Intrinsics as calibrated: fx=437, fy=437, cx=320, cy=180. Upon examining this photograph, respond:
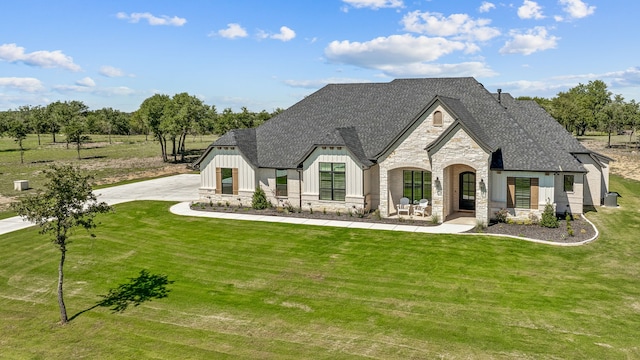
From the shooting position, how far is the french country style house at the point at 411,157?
2508 centimetres

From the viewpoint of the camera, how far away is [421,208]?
26875mm

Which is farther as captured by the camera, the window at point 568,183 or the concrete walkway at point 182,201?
the window at point 568,183

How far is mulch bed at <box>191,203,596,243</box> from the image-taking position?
2252cm

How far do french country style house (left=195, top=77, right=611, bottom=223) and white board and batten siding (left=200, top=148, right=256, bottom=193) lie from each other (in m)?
0.07

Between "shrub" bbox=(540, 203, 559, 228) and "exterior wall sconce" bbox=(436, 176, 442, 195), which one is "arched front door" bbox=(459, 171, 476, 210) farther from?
"shrub" bbox=(540, 203, 559, 228)

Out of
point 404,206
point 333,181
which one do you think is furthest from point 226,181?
point 404,206

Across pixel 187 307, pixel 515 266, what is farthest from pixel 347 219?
pixel 187 307

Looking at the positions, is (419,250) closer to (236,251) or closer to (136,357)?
(236,251)

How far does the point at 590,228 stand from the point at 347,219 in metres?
13.5

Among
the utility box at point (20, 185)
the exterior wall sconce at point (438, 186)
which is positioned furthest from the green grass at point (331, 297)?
the utility box at point (20, 185)

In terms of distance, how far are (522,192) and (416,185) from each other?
20.1 ft

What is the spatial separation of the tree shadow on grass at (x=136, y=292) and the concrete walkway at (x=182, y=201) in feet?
13.0

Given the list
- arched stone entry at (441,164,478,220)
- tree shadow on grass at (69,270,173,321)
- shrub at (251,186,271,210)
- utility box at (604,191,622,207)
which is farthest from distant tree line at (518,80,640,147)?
tree shadow on grass at (69,270,173,321)

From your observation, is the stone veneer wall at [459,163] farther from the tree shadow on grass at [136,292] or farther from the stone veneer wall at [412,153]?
the tree shadow on grass at [136,292]
